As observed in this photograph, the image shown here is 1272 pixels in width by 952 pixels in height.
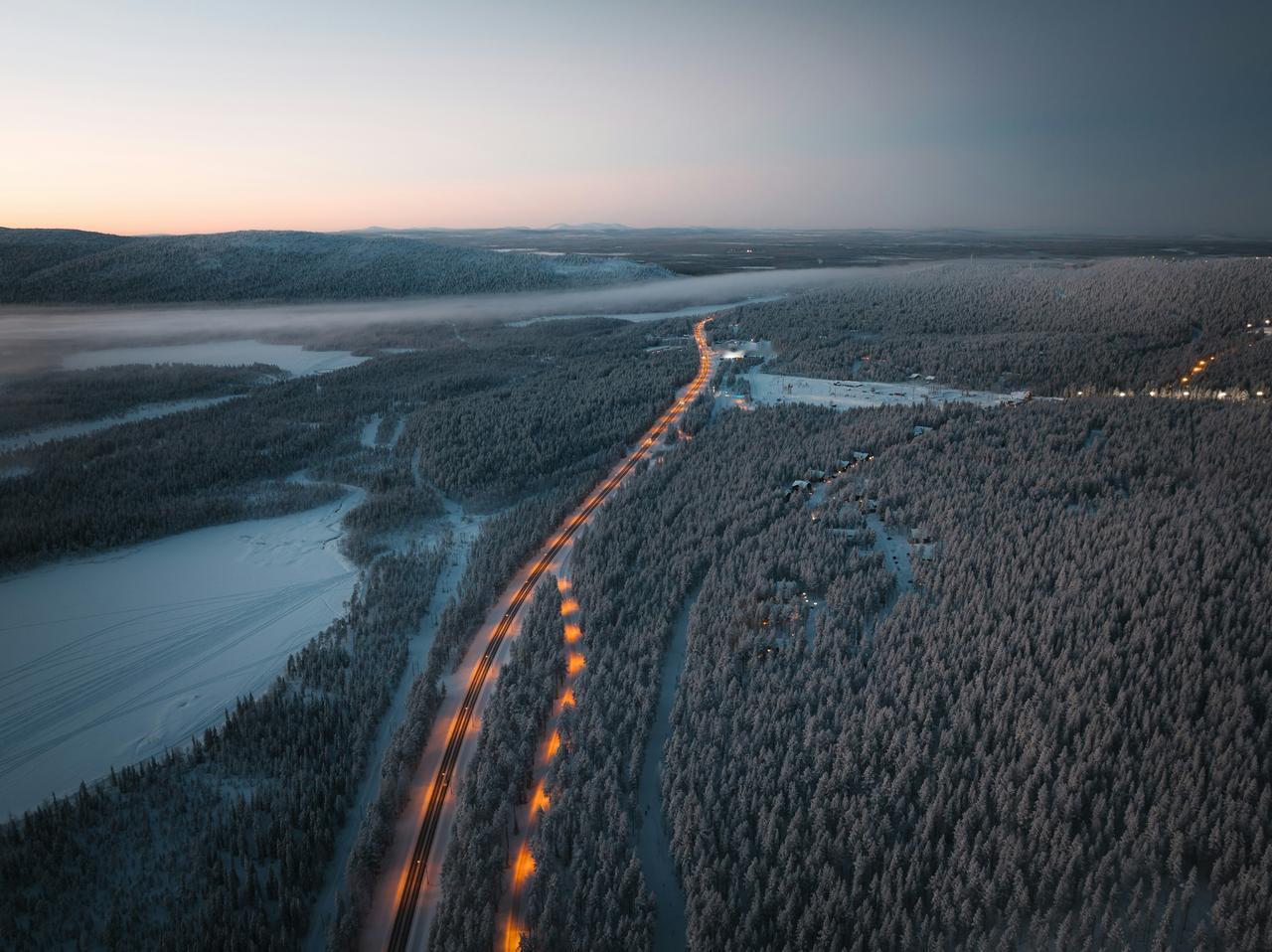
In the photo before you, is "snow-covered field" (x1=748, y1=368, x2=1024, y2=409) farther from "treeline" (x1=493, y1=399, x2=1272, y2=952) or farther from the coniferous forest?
"treeline" (x1=493, y1=399, x2=1272, y2=952)

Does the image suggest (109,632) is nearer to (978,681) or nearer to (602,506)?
(602,506)

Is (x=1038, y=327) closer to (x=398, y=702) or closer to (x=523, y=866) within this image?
(x=398, y=702)

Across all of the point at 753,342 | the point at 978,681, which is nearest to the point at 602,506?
the point at 978,681

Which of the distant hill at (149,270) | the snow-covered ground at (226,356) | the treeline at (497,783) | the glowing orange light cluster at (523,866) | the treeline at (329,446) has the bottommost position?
the glowing orange light cluster at (523,866)

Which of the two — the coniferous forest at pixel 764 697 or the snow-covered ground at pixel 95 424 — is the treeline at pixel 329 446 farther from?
the snow-covered ground at pixel 95 424

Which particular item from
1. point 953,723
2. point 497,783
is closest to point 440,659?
point 497,783

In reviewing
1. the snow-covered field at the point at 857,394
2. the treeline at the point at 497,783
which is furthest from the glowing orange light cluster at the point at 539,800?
the snow-covered field at the point at 857,394
